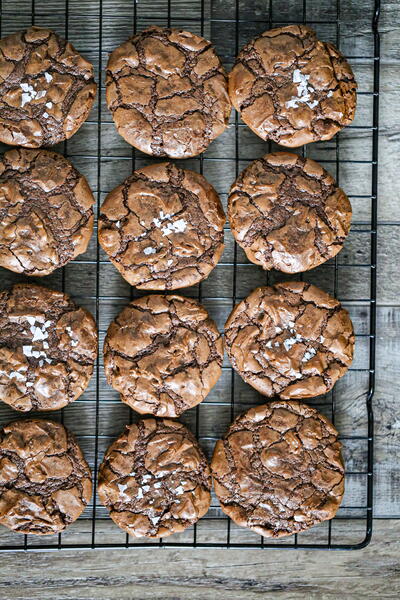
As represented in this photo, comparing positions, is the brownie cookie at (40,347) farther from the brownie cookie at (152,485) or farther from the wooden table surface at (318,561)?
the wooden table surface at (318,561)

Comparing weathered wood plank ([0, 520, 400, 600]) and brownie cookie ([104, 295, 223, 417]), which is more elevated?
brownie cookie ([104, 295, 223, 417])

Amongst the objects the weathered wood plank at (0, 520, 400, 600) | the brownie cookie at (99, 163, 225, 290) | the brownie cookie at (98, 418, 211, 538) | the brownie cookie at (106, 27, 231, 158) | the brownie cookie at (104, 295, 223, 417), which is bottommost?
the weathered wood plank at (0, 520, 400, 600)

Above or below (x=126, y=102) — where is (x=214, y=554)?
below

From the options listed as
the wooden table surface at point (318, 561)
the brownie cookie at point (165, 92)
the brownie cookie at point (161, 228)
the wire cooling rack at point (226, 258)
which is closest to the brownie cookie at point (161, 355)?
the brownie cookie at point (161, 228)

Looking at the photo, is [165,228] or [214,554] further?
[214,554]

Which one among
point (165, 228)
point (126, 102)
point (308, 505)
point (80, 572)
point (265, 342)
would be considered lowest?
point (80, 572)

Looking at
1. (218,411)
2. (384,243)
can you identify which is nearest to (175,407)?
(218,411)

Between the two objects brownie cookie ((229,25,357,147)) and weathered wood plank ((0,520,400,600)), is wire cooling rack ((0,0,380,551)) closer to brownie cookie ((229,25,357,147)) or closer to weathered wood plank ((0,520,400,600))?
weathered wood plank ((0,520,400,600))

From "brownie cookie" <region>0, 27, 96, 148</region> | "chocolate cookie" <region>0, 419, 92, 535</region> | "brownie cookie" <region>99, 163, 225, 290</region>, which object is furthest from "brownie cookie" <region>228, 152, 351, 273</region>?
"chocolate cookie" <region>0, 419, 92, 535</region>

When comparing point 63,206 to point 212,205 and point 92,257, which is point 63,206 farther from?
point 212,205
